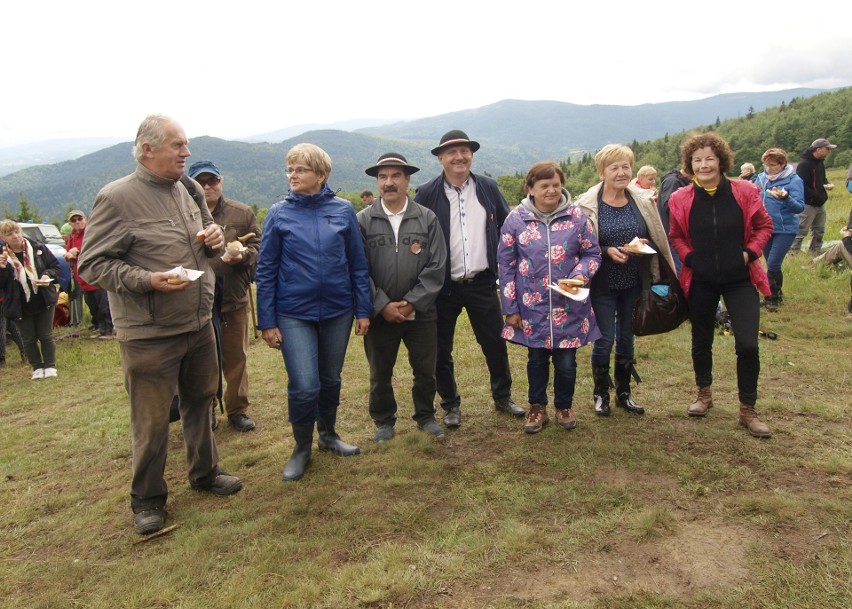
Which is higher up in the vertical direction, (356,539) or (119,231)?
(119,231)

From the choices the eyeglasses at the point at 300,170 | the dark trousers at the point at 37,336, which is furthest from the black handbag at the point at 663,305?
the dark trousers at the point at 37,336

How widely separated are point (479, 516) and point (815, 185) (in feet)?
38.0

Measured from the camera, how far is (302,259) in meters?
4.19

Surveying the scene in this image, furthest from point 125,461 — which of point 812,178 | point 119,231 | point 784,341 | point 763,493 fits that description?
point 812,178

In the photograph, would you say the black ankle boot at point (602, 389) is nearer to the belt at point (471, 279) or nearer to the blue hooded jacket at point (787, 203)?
the belt at point (471, 279)

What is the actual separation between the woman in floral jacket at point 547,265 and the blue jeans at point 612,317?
0.81ft

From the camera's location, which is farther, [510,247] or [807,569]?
[510,247]

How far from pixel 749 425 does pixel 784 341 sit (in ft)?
11.6

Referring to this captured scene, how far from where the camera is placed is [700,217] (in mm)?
4590

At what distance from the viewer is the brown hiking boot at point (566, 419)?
4.86 meters

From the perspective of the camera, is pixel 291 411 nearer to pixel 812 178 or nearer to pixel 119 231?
pixel 119 231

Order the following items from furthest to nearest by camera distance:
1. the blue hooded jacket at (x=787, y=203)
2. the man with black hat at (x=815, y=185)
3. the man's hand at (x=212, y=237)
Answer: the man with black hat at (x=815, y=185)
the blue hooded jacket at (x=787, y=203)
the man's hand at (x=212, y=237)

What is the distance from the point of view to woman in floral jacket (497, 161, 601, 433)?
4.56 m

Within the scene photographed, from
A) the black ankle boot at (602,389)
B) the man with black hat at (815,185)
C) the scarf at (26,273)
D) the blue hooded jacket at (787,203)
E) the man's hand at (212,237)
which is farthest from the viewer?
the man with black hat at (815,185)
